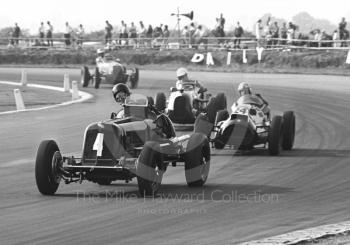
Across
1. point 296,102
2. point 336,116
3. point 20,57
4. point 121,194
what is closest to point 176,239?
point 121,194

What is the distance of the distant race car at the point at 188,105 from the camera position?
62.6 ft

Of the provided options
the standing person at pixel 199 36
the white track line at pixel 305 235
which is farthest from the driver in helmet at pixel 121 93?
the standing person at pixel 199 36

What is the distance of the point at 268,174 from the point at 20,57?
42.3m

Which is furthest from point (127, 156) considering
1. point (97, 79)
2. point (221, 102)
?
point (97, 79)

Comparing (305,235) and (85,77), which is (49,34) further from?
(305,235)

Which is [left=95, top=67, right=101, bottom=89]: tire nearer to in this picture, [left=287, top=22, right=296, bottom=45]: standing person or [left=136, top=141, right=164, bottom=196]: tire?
[left=287, top=22, right=296, bottom=45]: standing person

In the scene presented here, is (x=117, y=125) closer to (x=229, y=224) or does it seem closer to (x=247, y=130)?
(x=229, y=224)

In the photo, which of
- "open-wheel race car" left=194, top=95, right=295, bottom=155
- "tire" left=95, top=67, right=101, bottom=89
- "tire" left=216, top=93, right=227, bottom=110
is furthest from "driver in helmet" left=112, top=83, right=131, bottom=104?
"tire" left=95, top=67, right=101, bottom=89

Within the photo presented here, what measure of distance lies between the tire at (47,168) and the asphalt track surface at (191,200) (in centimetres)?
16

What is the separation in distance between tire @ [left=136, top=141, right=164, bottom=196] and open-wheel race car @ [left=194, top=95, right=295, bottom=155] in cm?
448

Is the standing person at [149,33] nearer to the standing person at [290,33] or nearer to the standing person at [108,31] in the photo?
the standing person at [108,31]

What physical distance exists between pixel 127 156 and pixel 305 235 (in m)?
3.88

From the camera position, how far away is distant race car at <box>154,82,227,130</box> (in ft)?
62.6

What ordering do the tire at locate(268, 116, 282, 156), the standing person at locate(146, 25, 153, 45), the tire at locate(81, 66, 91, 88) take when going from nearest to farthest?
the tire at locate(268, 116, 282, 156)
the tire at locate(81, 66, 91, 88)
the standing person at locate(146, 25, 153, 45)
